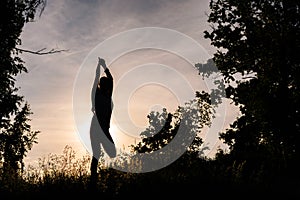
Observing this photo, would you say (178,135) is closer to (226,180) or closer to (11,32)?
(11,32)

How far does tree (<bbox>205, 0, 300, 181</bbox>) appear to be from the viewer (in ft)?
61.3

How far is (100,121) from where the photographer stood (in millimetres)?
8805

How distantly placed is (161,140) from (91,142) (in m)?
36.3

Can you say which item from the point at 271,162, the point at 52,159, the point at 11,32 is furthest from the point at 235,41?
the point at 52,159

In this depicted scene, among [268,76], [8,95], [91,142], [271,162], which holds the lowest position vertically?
[91,142]

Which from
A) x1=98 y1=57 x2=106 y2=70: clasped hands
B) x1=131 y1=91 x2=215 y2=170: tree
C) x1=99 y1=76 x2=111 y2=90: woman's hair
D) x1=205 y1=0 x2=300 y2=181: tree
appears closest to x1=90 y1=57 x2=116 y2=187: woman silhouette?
x1=99 y1=76 x2=111 y2=90: woman's hair

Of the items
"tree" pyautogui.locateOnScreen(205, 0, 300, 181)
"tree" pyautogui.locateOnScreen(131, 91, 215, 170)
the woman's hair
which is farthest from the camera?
"tree" pyautogui.locateOnScreen(131, 91, 215, 170)

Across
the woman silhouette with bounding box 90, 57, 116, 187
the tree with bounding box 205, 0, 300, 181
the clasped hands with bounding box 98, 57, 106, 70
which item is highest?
the tree with bounding box 205, 0, 300, 181

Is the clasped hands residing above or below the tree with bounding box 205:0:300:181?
below

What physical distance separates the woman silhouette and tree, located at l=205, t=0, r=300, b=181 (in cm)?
1181

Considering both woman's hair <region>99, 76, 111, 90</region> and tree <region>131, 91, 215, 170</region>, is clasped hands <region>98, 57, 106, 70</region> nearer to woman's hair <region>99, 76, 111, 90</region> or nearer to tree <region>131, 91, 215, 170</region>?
woman's hair <region>99, 76, 111, 90</region>

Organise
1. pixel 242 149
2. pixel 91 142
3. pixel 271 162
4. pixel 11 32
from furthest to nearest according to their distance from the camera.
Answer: pixel 242 149, pixel 271 162, pixel 11 32, pixel 91 142

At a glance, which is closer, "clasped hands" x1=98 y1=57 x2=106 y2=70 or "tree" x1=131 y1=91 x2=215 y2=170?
"clasped hands" x1=98 y1=57 x2=106 y2=70

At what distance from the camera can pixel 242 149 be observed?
24.3m
